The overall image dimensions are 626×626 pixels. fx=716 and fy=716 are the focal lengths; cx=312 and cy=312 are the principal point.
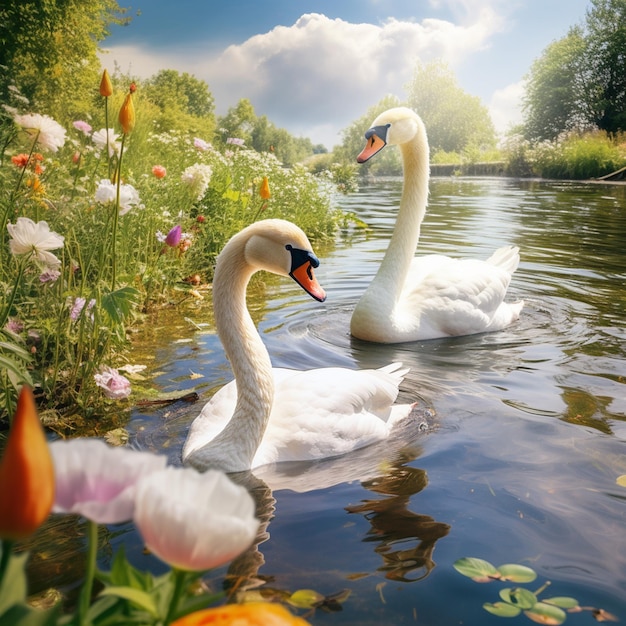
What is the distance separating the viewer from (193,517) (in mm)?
686

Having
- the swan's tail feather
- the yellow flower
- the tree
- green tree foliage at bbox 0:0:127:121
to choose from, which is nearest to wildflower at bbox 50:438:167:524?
the yellow flower

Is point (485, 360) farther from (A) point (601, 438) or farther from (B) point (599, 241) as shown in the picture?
(B) point (599, 241)

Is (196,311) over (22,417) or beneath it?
beneath

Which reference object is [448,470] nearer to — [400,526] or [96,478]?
[400,526]

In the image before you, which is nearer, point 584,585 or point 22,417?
point 22,417

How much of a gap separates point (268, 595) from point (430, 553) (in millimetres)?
586

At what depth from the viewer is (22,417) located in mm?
573

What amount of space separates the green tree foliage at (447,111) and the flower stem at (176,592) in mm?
91180

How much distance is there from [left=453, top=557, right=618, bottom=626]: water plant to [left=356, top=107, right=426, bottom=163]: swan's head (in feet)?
13.3

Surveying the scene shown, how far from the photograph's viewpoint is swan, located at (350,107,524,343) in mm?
5266

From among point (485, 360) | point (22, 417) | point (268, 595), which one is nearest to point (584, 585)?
point (268, 595)

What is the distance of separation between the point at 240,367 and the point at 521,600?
1.50m

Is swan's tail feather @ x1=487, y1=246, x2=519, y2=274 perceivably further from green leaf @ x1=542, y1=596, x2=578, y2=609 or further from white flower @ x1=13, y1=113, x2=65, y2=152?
green leaf @ x1=542, y1=596, x2=578, y2=609

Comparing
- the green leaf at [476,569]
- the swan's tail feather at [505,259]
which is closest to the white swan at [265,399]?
the green leaf at [476,569]
